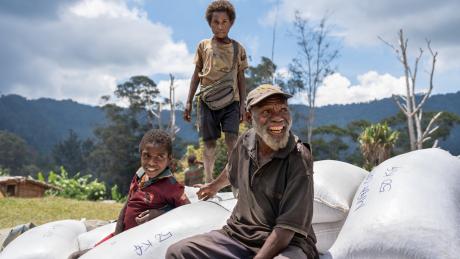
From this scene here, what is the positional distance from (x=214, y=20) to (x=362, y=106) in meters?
75.6

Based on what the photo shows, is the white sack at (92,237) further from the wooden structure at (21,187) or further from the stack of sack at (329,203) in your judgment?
the wooden structure at (21,187)

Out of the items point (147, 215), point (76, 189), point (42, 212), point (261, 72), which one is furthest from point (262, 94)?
point (261, 72)

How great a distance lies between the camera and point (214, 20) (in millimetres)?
3623

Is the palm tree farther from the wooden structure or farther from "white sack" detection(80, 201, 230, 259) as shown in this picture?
"white sack" detection(80, 201, 230, 259)

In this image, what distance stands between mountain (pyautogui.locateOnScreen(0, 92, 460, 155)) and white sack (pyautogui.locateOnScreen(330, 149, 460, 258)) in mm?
41647

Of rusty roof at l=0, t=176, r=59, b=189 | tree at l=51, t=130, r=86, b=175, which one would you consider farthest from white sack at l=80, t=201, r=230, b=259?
tree at l=51, t=130, r=86, b=175

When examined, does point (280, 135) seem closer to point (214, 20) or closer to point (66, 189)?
point (214, 20)

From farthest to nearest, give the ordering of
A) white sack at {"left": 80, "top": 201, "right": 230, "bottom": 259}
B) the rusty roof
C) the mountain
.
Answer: the mountain → the rusty roof → white sack at {"left": 80, "top": 201, "right": 230, "bottom": 259}

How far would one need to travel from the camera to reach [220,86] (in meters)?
3.73

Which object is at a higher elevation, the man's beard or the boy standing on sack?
the boy standing on sack

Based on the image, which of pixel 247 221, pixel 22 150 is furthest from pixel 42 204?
pixel 22 150

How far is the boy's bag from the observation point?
3.73m

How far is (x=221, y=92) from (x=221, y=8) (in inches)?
24.0

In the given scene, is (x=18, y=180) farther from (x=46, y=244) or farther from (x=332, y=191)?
(x=332, y=191)
